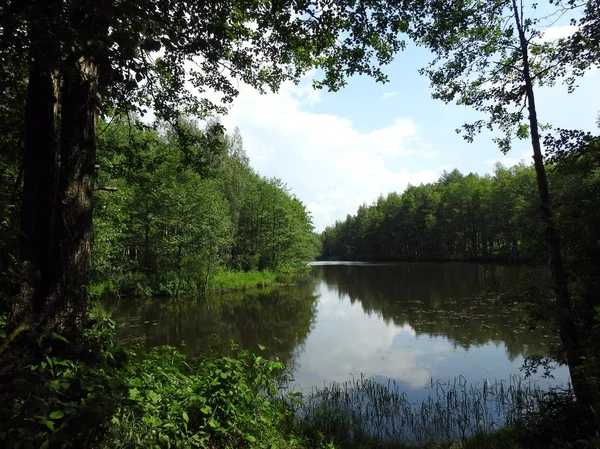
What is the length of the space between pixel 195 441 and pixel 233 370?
906mm

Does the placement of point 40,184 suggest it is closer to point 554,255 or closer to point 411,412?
point 554,255

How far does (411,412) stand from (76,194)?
7.03 meters

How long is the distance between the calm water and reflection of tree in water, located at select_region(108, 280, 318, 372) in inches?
1.7

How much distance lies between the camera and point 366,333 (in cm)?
1465

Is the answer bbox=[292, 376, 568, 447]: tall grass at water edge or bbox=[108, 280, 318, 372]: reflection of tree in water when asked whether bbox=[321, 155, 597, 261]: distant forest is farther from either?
bbox=[292, 376, 568, 447]: tall grass at water edge

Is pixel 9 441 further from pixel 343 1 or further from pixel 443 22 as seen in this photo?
pixel 443 22

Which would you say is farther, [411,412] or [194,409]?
[411,412]

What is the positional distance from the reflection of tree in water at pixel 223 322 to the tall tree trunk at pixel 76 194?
6.23m

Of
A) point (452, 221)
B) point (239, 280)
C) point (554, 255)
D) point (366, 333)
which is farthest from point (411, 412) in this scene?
point (452, 221)

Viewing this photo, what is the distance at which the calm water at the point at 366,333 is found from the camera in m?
9.70

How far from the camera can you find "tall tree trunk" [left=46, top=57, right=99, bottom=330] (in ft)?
11.3

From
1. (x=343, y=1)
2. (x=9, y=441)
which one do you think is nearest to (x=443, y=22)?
(x=343, y=1)

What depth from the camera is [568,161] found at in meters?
5.71

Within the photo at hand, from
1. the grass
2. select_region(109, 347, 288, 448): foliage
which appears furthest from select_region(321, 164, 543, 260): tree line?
select_region(109, 347, 288, 448): foliage
